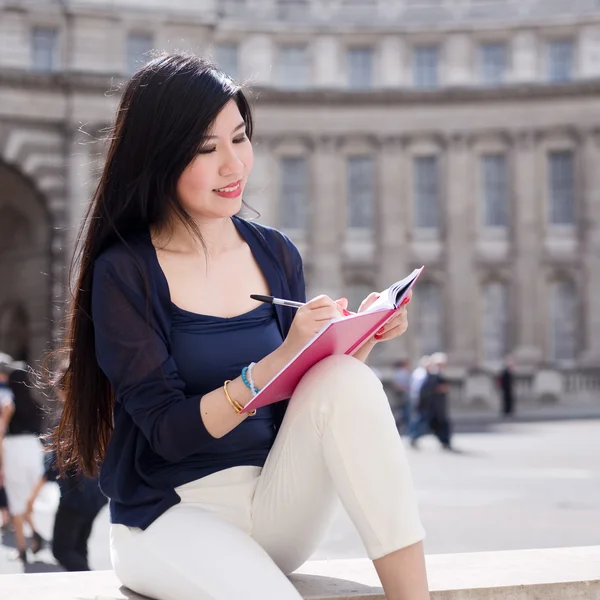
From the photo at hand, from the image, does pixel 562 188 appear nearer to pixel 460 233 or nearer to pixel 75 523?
pixel 460 233

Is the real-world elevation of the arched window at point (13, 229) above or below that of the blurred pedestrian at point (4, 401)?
above

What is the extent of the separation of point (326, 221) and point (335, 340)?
97.4 ft

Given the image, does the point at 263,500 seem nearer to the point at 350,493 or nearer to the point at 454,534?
the point at 350,493

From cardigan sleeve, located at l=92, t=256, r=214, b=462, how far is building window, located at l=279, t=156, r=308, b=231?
29725mm

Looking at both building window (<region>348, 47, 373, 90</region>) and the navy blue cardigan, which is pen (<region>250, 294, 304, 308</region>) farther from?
building window (<region>348, 47, 373, 90</region>)

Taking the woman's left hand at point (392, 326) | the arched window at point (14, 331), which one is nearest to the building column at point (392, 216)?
the arched window at point (14, 331)

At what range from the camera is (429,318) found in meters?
32.6

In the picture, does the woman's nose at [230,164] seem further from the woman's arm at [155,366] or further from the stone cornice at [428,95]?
the stone cornice at [428,95]

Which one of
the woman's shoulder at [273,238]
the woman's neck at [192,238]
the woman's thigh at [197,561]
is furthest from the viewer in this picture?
the woman's shoulder at [273,238]

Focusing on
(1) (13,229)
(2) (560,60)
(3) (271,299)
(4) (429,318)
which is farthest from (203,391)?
(2) (560,60)

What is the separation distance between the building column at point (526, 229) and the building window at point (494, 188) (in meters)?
0.43

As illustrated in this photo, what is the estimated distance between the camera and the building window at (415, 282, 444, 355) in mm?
32375

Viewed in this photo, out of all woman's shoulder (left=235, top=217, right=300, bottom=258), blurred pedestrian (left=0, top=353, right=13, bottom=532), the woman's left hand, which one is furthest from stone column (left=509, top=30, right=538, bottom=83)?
the woman's left hand

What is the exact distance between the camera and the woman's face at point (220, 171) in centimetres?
324
